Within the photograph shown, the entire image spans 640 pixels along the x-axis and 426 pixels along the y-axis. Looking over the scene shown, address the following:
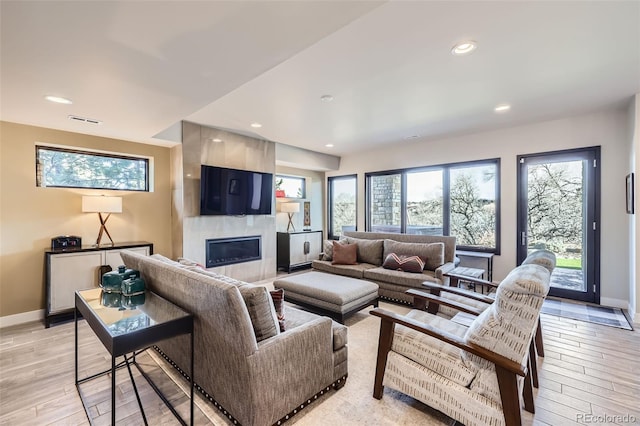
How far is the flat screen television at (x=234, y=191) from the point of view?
4.31 m

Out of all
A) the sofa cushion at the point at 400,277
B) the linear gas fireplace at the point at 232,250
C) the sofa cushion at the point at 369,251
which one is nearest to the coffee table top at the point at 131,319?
the linear gas fireplace at the point at 232,250

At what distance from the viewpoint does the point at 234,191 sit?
15.3ft

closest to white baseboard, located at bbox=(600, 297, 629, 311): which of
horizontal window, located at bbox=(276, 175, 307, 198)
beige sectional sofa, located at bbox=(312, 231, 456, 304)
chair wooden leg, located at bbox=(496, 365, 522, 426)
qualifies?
beige sectional sofa, located at bbox=(312, 231, 456, 304)

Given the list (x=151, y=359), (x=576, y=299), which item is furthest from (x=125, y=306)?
(x=576, y=299)

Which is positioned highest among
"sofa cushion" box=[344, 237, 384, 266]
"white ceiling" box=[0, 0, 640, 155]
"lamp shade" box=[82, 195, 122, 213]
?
"white ceiling" box=[0, 0, 640, 155]

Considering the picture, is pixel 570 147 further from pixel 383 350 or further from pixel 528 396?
pixel 383 350

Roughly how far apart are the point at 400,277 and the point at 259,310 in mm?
2630

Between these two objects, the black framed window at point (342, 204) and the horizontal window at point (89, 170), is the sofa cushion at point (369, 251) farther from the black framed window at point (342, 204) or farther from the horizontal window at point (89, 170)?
the horizontal window at point (89, 170)

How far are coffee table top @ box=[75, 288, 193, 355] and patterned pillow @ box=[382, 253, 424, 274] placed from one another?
10.0ft

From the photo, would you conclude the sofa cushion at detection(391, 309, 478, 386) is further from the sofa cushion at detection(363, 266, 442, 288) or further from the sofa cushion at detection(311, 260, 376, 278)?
the sofa cushion at detection(311, 260, 376, 278)

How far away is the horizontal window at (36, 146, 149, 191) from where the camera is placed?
3.51 metres

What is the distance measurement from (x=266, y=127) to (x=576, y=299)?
213 inches

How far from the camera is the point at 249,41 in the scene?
1.72 metres

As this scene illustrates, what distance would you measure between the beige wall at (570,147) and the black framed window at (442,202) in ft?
0.51
